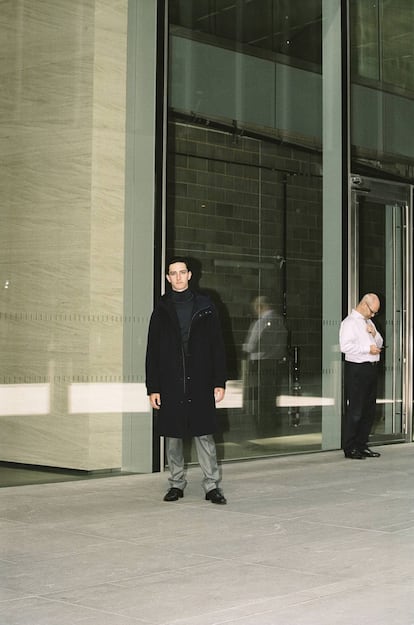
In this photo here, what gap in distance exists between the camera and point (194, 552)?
5949mm

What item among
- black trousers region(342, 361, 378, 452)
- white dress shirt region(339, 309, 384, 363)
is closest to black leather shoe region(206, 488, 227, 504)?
black trousers region(342, 361, 378, 452)

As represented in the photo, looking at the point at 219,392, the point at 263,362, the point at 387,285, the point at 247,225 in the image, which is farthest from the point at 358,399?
the point at 219,392

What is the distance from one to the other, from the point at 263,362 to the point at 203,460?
2.95 meters

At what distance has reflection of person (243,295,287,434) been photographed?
10.6 m

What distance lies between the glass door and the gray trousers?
5043mm

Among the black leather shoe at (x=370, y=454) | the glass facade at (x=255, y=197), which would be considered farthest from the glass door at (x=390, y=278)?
the black leather shoe at (x=370, y=454)

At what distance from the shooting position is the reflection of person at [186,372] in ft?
25.6

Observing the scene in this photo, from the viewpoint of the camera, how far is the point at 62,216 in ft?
30.2

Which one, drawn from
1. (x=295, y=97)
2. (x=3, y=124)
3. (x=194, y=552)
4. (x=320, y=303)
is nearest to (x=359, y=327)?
(x=320, y=303)

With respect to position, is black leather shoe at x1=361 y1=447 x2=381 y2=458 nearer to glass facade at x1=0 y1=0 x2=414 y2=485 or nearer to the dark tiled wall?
glass facade at x1=0 y1=0 x2=414 y2=485

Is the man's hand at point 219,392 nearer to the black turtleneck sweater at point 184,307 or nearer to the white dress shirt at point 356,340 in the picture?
the black turtleneck sweater at point 184,307

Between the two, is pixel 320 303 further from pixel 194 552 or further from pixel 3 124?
pixel 194 552

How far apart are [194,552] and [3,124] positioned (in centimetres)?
449

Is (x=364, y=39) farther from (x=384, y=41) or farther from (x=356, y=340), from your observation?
(x=356, y=340)
